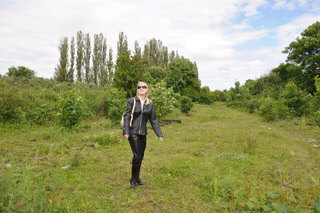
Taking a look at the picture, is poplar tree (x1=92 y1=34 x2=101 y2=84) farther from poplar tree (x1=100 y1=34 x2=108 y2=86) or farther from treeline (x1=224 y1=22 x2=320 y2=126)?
treeline (x1=224 y1=22 x2=320 y2=126)

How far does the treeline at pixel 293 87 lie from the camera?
1468 centimetres

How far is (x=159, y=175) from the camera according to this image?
5102mm

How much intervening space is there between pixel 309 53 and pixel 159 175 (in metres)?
27.0

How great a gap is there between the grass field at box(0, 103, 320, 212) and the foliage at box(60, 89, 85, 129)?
0.82 meters

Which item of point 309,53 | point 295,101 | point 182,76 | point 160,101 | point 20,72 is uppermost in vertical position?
point 309,53

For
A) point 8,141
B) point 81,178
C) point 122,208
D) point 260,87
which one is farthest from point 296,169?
point 260,87

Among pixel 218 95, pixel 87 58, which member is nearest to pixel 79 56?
pixel 87 58

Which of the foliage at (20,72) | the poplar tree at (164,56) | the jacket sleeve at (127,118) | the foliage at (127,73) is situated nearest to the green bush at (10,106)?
the foliage at (127,73)

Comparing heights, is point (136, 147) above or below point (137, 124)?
below

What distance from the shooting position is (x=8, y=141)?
7.20 meters

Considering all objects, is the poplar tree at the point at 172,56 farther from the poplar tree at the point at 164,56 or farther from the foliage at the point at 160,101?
the foliage at the point at 160,101

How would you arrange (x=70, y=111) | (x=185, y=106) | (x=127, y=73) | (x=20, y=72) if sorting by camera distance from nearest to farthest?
(x=70, y=111) → (x=127, y=73) → (x=185, y=106) → (x=20, y=72)

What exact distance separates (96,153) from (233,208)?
4.48 m

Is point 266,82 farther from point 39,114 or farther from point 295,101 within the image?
point 39,114
